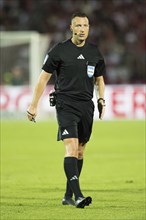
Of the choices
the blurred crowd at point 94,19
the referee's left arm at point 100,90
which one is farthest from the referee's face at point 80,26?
the blurred crowd at point 94,19

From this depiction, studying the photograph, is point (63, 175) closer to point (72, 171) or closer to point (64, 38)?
point (72, 171)

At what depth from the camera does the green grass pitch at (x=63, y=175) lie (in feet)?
27.3

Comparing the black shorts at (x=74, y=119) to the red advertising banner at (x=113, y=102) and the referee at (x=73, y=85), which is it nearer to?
the referee at (x=73, y=85)

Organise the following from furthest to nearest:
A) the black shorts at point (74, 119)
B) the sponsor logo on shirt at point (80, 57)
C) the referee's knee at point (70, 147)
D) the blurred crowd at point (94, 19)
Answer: the blurred crowd at point (94, 19), the sponsor logo on shirt at point (80, 57), the black shorts at point (74, 119), the referee's knee at point (70, 147)

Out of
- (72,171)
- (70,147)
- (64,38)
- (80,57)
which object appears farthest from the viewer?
(64,38)

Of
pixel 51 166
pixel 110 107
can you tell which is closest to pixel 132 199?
pixel 51 166

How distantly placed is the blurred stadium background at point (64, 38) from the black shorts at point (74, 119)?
55.5 feet

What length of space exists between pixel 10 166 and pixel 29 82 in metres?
12.8

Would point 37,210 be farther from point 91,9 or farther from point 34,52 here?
point 91,9

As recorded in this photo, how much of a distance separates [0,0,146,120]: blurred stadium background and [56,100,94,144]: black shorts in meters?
16.9

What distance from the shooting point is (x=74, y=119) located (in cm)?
843

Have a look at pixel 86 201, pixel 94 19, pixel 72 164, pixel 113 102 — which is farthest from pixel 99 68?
pixel 94 19

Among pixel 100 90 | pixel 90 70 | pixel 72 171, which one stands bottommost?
pixel 72 171

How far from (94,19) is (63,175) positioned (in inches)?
774
